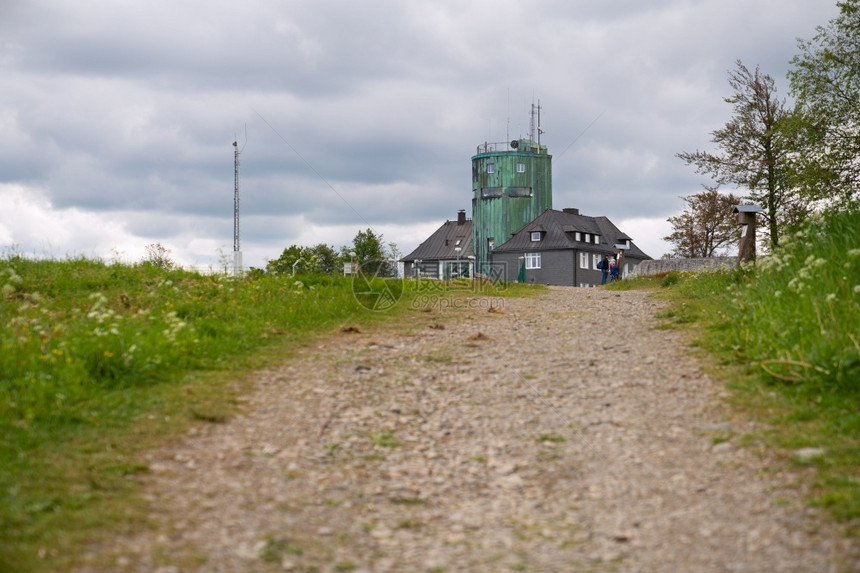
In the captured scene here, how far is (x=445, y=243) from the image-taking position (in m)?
88.8

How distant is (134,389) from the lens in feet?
25.9

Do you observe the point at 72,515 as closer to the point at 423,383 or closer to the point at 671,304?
the point at 423,383

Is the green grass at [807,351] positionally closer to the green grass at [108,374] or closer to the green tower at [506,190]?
the green grass at [108,374]

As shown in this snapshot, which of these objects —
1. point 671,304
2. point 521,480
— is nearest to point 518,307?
point 671,304

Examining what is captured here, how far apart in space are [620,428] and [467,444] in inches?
55.0

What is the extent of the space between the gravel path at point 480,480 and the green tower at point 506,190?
63.0m

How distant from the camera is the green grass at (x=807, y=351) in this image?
5926mm

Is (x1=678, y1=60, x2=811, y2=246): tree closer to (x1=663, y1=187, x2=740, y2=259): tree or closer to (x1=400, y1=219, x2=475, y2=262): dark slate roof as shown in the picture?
(x1=663, y1=187, x2=740, y2=259): tree

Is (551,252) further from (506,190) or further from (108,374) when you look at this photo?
(108,374)

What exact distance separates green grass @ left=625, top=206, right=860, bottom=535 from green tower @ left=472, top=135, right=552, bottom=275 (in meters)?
58.9

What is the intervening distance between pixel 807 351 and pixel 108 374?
707 centimetres

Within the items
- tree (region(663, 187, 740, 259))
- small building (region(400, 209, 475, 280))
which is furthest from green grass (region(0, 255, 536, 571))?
small building (region(400, 209, 475, 280))

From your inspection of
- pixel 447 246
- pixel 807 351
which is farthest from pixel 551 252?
pixel 807 351

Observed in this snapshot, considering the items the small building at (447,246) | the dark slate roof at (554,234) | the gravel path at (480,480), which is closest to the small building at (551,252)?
the dark slate roof at (554,234)
